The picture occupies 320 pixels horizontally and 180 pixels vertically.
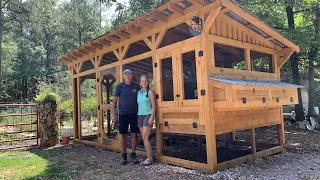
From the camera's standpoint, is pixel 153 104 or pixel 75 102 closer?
pixel 153 104

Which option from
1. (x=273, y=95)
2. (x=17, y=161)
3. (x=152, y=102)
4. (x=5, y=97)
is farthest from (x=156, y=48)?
(x=5, y=97)

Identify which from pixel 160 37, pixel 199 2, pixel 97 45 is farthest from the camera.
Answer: pixel 97 45

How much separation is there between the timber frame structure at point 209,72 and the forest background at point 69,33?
3710mm

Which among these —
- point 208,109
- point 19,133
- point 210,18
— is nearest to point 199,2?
point 210,18

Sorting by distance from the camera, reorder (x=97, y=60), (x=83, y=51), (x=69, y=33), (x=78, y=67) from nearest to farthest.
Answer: (x=97, y=60) < (x=83, y=51) < (x=78, y=67) < (x=69, y=33)

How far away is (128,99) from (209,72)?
65.2 inches

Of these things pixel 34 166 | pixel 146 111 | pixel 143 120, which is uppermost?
pixel 146 111

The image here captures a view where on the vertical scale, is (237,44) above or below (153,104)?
above

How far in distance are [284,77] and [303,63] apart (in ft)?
3.34

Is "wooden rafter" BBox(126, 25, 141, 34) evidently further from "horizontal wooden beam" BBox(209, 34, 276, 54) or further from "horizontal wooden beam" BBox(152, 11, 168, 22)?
"horizontal wooden beam" BBox(209, 34, 276, 54)

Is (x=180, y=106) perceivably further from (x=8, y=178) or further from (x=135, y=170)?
(x=8, y=178)

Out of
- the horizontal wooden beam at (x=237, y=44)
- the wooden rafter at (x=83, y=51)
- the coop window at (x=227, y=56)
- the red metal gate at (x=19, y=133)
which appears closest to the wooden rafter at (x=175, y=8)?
the horizontal wooden beam at (x=237, y=44)

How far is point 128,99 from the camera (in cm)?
479

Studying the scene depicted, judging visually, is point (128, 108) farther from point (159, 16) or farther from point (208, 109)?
point (159, 16)
